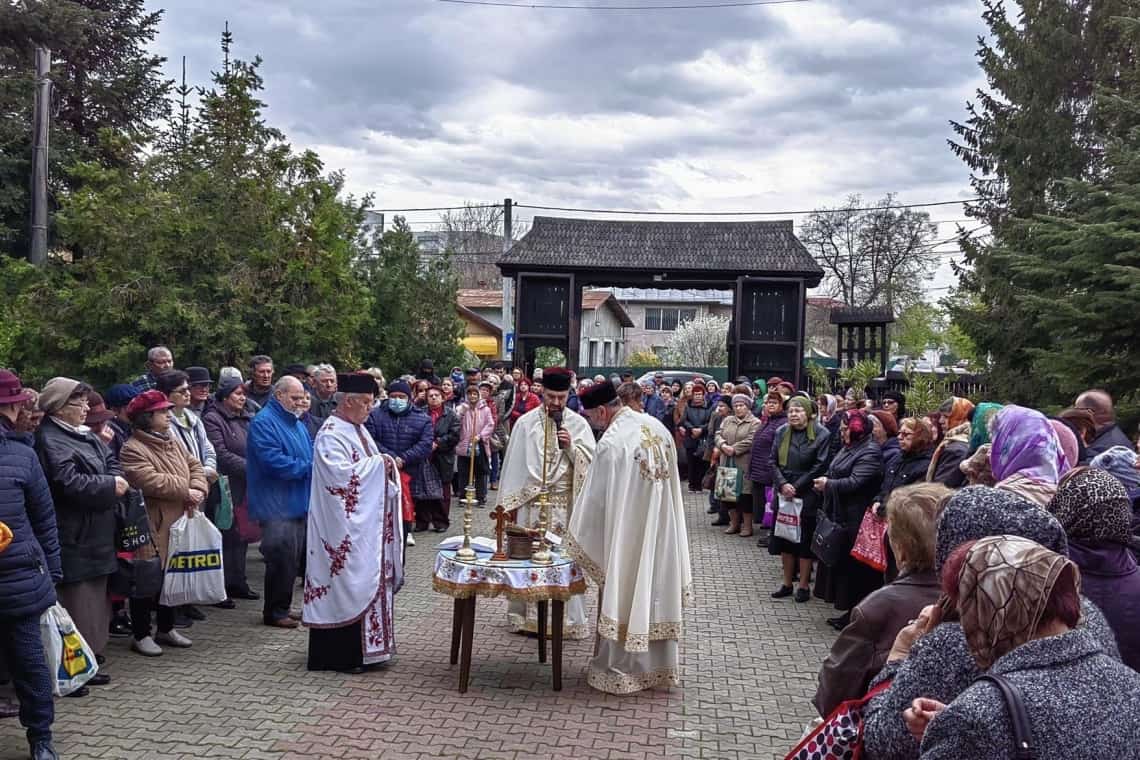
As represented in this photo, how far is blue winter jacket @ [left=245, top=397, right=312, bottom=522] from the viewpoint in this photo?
741cm

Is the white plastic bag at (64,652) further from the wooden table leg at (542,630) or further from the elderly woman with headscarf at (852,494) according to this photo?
the elderly woman with headscarf at (852,494)

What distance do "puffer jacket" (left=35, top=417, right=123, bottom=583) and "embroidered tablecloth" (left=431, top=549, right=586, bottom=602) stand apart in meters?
2.08

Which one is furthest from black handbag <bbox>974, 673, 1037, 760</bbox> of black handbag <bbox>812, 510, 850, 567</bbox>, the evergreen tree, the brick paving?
the evergreen tree

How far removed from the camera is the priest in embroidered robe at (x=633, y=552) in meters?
6.22

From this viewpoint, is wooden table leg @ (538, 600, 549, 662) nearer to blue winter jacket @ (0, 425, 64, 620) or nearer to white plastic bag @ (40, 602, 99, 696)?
white plastic bag @ (40, 602, 99, 696)

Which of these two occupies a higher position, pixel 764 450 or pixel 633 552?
pixel 764 450

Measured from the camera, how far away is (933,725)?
218cm

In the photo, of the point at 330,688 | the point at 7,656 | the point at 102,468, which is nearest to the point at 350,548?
the point at 330,688

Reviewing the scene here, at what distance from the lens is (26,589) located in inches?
188

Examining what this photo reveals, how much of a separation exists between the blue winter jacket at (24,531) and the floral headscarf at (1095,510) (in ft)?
15.1

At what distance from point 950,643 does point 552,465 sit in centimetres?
522

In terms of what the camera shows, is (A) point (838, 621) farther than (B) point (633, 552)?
Yes

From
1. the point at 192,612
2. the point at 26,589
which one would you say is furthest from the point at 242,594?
the point at 26,589

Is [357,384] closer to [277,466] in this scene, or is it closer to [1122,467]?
[277,466]
